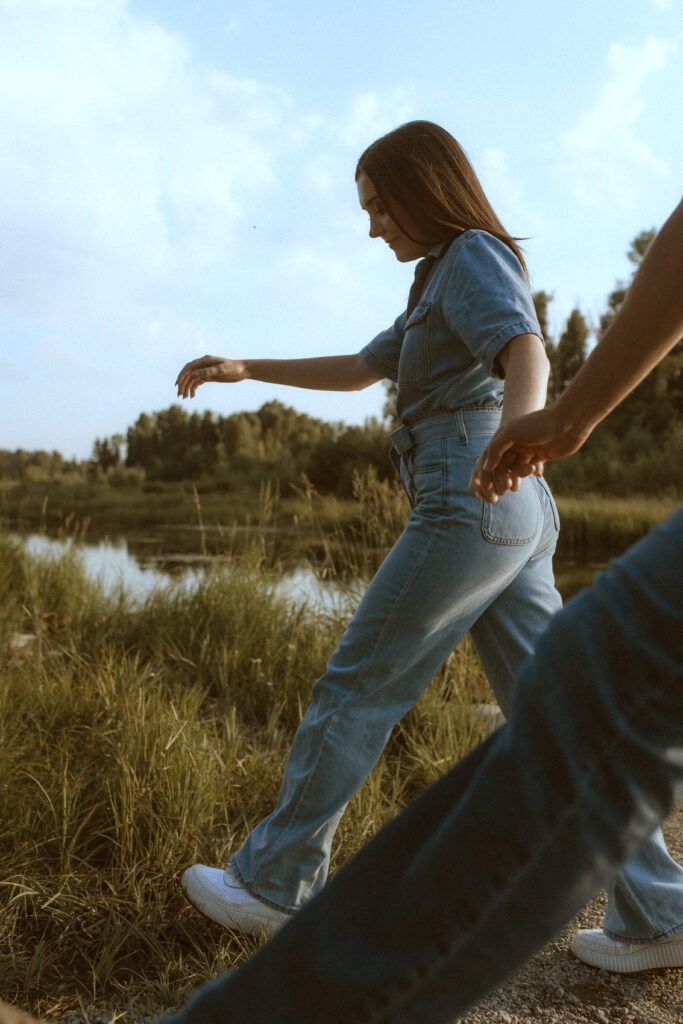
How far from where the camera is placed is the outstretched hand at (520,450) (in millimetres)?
1109

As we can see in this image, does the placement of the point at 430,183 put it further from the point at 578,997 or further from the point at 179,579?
the point at 179,579

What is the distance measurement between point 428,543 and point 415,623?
0.15m

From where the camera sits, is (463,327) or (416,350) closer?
(463,327)

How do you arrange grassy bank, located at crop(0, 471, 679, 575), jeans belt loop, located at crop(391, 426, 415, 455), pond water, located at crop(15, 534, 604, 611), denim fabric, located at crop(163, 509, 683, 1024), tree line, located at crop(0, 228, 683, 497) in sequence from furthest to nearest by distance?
tree line, located at crop(0, 228, 683, 497) < grassy bank, located at crop(0, 471, 679, 575) < pond water, located at crop(15, 534, 604, 611) < jeans belt loop, located at crop(391, 426, 415, 455) < denim fabric, located at crop(163, 509, 683, 1024)

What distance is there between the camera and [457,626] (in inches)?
66.9

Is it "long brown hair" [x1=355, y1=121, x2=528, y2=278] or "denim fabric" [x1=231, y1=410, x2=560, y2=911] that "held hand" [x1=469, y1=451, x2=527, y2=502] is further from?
"long brown hair" [x1=355, y1=121, x2=528, y2=278]

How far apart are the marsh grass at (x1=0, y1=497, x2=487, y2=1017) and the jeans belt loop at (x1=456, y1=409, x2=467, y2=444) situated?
1.07 m

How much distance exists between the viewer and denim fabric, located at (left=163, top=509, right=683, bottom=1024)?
0.75 m

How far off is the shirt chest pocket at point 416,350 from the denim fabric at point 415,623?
10 centimetres

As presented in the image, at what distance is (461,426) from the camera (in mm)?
1691

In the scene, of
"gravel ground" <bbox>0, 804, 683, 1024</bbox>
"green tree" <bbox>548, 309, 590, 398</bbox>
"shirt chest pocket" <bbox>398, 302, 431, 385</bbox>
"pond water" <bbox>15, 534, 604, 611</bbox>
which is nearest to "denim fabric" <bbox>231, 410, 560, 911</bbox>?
"shirt chest pocket" <bbox>398, 302, 431, 385</bbox>

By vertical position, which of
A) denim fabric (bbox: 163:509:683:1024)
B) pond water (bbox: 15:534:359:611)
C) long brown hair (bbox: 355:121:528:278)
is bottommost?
pond water (bbox: 15:534:359:611)

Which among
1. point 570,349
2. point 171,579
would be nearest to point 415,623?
point 171,579

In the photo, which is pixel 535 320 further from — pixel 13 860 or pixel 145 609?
pixel 145 609
